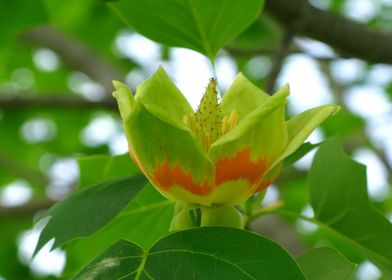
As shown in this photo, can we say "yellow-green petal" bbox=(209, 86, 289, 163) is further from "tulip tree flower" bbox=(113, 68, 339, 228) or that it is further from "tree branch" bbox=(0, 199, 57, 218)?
"tree branch" bbox=(0, 199, 57, 218)

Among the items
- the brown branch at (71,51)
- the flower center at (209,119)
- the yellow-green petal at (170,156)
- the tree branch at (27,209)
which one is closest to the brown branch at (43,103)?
the brown branch at (71,51)

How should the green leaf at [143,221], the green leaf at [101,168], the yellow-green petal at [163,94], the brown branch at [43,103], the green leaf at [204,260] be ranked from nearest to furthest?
1. the green leaf at [204,260]
2. the yellow-green petal at [163,94]
3. the green leaf at [143,221]
4. the green leaf at [101,168]
5. the brown branch at [43,103]

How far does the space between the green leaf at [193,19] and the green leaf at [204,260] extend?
0.49m

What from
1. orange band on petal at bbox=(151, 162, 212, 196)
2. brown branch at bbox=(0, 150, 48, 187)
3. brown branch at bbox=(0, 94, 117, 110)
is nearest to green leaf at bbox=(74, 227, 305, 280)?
orange band on petal at bbox=(151, 162, 212, 196)

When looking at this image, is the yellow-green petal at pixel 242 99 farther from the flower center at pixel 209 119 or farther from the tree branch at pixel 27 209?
the tree branch at pixel 27 209

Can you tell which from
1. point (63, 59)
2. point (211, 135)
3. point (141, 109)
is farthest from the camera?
point (63, 59)

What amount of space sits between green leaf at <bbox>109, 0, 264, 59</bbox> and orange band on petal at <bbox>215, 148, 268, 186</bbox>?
0.39 metres

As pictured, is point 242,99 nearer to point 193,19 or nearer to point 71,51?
point 193,19

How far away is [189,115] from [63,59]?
3180 mm

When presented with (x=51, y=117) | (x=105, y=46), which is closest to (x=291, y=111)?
(x=105, y=46)

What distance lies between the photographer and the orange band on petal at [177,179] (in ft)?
3.72

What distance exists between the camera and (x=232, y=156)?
1.13 m

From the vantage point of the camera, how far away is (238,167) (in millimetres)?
1130

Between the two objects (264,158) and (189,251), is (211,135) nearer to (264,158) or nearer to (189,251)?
(264,158)
